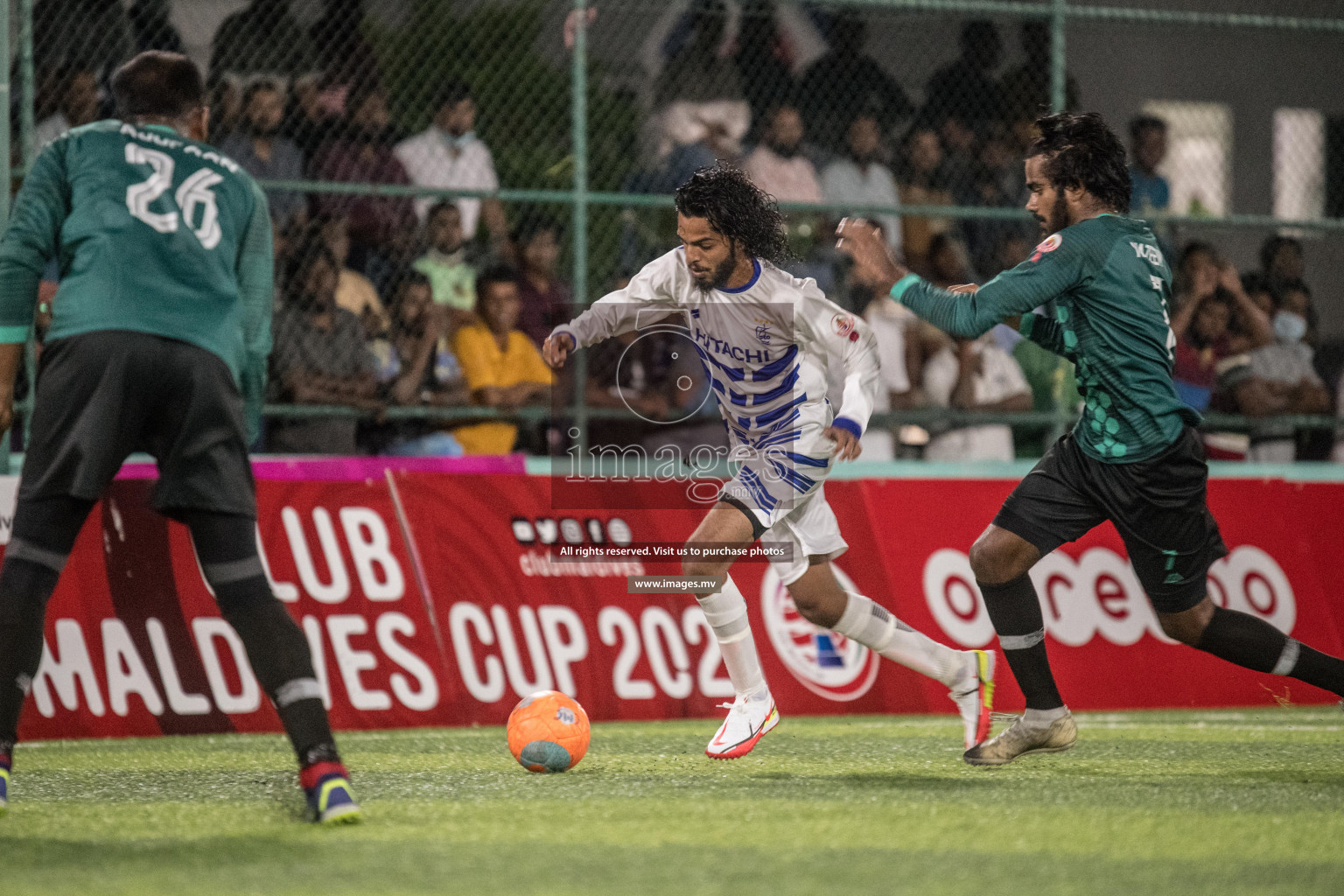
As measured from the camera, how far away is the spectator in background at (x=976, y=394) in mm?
10188

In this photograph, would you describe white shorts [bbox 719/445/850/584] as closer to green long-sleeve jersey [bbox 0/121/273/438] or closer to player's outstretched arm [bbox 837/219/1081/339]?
player's outstretched arm [bbox 837/219/1081/339]

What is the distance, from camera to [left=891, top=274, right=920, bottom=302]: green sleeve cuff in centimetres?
535

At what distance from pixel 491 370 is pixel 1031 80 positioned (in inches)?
163

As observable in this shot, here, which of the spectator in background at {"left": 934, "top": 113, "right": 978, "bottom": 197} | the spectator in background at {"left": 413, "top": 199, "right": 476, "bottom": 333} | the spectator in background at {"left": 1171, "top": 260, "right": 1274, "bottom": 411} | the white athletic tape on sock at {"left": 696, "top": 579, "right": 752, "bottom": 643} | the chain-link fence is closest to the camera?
the white athletic tape on sock at {"left": 696, "top": 579, "right": 752, "bottom": 643}

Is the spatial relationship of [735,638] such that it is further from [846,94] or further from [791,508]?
[846,94]

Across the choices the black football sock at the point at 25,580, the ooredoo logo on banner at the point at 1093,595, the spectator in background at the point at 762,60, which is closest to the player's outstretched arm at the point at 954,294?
the black football sock at the point at 25,580

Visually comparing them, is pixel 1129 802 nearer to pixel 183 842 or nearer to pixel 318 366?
pixel 183 842

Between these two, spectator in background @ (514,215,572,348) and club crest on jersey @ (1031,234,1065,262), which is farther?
spectator in background @ (514,215,572,348)

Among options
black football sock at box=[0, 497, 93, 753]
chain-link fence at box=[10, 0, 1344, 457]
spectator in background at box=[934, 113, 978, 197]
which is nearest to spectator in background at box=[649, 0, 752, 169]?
chain-link fence at box=[10, 0, 1344, 457]

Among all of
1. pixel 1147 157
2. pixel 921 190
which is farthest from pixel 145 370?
pixel 1147 157

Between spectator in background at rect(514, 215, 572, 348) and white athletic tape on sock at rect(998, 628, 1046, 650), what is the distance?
184 inches

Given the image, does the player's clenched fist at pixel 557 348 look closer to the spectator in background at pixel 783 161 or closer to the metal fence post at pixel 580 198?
the metal fence post at pixel 580 198

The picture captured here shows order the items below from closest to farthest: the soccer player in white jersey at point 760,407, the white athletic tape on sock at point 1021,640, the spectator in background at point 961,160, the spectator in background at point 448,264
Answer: the white athletic tape on sock at point 1021,640
the soccer player in white jersey at point 760,407
the spectator in background at point 448,264
the spectator in background at point 961,160

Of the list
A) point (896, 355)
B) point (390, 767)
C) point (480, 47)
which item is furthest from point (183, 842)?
point (480, 47)
